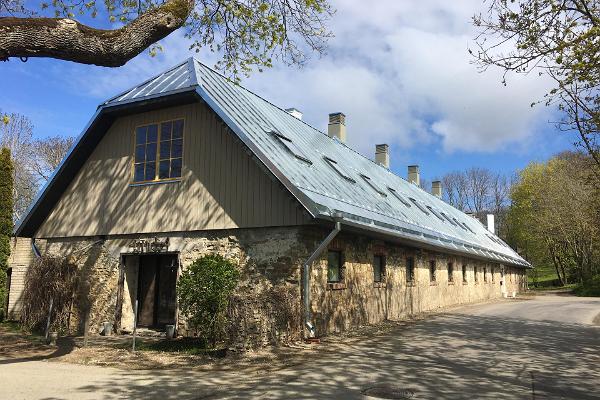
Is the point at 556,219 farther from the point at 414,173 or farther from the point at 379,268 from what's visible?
the point at 379,268

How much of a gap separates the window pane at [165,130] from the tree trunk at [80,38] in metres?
6.83

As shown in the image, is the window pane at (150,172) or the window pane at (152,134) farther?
the window pane at (152,134)

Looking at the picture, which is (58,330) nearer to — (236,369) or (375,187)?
(236,369)

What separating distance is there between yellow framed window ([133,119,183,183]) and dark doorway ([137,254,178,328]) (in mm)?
2126

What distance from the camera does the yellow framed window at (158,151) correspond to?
1258cm

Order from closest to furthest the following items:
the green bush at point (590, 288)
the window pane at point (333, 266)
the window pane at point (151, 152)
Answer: the window pane at point (333, 266) < the window pane at point (151, 152) < the green bush at point (590, 288)

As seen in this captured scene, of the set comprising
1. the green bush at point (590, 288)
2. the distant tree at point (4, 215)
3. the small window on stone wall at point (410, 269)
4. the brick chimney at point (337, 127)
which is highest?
the brick chimney at point (337, 127)

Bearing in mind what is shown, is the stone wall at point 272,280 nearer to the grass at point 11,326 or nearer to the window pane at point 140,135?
the grass at point 11,326

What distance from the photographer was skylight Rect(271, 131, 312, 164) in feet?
42.0

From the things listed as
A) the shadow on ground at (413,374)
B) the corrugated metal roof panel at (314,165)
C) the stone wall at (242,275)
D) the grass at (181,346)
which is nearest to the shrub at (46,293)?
the stone wall at (242,275)

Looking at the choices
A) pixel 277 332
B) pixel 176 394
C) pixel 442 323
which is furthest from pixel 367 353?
pixel 442 323

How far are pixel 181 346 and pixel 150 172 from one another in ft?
14.9

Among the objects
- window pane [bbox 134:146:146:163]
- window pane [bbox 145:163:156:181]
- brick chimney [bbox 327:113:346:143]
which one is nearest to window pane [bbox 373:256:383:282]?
window pane [bbox 145:163:156:181]

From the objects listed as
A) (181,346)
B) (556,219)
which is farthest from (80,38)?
(556,219)
